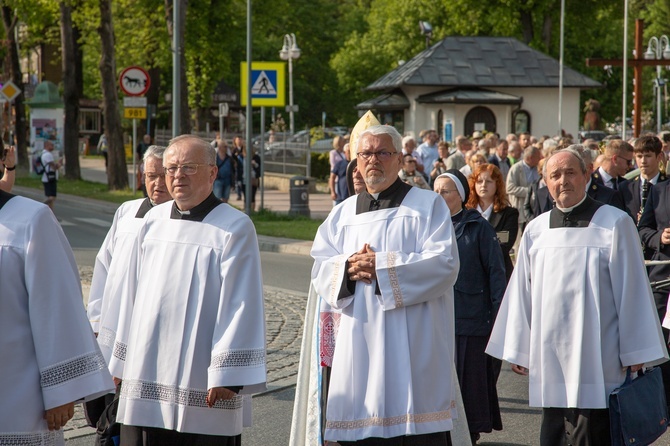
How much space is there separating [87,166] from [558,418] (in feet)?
171

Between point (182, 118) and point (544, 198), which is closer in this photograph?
point (544, 198)

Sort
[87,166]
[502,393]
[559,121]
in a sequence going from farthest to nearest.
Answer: [87,166] → [559,121] → [502,393]

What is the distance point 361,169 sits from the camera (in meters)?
5.51

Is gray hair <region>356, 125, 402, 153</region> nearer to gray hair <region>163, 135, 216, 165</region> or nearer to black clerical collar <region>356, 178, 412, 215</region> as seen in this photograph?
black clerical collar <region>356, 178, 412, 215</region>

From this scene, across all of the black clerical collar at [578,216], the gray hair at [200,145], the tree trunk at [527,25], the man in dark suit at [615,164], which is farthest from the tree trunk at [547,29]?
the gray hair at [200,145]

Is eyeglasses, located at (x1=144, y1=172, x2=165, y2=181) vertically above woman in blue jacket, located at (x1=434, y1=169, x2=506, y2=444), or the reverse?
eyeglasses, located at (x1=144, y1=172, x2=165, y2=181)

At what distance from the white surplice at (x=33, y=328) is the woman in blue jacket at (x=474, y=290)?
134 inches

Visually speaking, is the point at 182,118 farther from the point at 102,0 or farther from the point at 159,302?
the point at 159,302

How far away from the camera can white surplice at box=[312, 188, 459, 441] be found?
511cm

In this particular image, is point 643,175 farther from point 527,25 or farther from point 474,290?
point 527,25

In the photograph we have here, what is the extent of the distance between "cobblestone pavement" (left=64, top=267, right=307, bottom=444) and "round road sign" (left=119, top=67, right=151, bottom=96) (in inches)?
476

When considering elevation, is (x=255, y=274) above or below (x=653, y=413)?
above

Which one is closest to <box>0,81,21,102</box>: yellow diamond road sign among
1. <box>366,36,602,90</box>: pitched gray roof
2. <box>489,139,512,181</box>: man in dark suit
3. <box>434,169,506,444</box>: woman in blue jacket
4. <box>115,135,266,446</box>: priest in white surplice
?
<box>366,36,602,90</box>: pitched gray roof

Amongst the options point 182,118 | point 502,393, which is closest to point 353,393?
point 502,393
